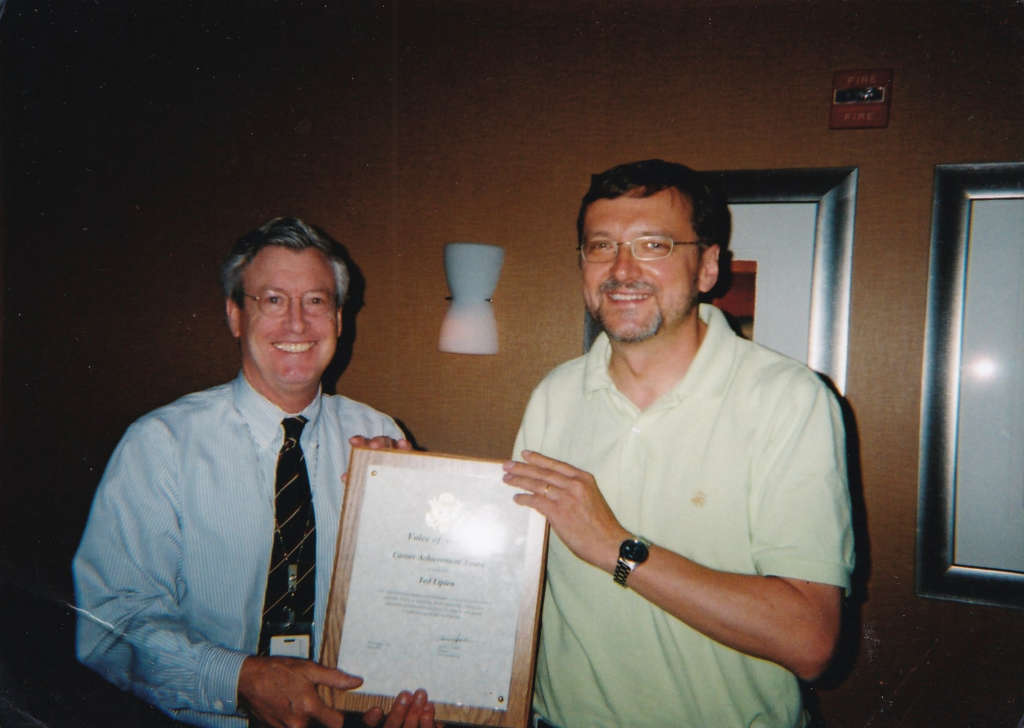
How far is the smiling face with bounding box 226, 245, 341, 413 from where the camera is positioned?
1.82 meters

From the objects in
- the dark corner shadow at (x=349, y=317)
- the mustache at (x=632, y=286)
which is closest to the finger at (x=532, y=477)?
the mustache at (x=632, y=286)

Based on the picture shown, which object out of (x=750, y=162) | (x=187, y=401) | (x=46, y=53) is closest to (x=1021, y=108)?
(x=750, y=162)

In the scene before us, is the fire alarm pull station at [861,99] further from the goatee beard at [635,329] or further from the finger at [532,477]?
the finger at [532,477]

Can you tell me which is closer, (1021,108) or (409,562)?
(409,562)

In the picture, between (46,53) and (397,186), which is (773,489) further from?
(46,53)

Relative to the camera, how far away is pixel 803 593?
1.27 meters

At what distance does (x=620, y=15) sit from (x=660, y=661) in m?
2.83

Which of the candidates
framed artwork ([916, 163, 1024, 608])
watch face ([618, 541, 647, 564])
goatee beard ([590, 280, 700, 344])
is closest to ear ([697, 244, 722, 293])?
goatee beard ([590, 280, 700, 344])

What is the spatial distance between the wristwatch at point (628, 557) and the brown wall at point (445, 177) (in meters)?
1.53

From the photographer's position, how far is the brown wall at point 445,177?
7.50ft

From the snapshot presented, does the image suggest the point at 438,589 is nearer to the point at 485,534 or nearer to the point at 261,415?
the point at 485,534

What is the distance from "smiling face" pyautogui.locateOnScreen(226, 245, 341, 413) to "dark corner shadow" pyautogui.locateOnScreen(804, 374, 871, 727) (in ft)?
7.11

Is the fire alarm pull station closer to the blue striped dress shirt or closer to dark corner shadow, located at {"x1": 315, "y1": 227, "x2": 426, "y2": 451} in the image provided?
dark corner shadow, located at {"x1": 315, "y1": 227, "x2": 426, "y2": 451}

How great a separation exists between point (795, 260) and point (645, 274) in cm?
124
